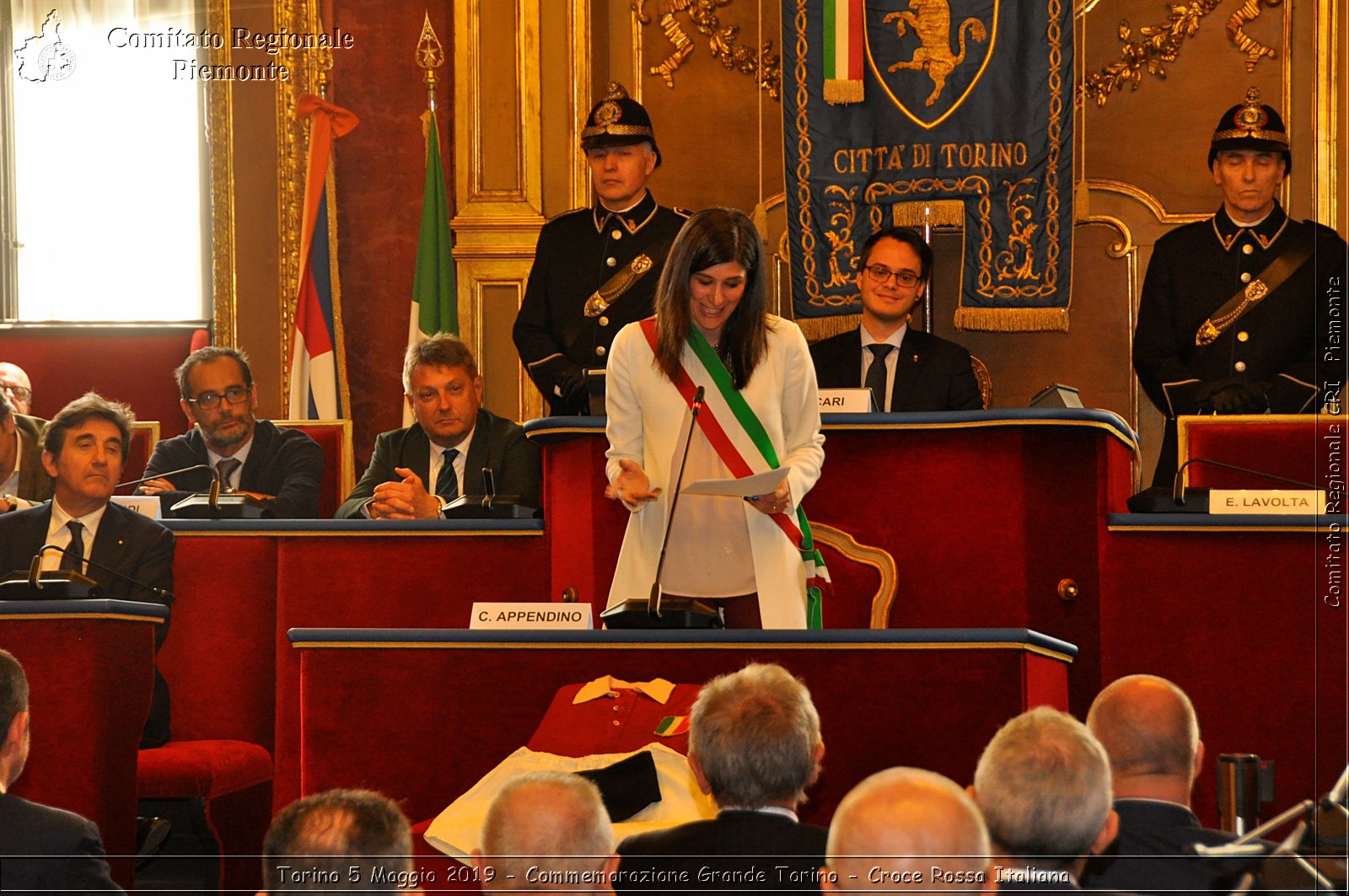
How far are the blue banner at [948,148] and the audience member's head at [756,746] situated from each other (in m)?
4.10

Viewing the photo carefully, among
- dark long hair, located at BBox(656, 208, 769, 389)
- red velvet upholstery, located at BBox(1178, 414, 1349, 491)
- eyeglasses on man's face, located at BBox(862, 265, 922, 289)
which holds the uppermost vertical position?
eyeglasses on man's face, located at BBox(862, 265, 922, 289)

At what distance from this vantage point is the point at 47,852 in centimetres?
272

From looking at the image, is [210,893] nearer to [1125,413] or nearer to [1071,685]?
[1071,685]

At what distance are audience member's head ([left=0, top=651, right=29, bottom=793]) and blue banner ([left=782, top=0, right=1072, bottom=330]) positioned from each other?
414 cm

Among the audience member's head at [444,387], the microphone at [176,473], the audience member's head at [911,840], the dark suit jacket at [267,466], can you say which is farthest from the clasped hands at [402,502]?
the audience member's head at [911,840]

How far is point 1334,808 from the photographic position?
221cm

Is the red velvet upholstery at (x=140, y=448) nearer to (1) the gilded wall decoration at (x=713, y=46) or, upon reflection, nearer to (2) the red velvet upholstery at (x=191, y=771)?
(2) the red velvet upholstery at (x=191, y=771)

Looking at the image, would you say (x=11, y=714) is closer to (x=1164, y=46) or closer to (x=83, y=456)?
(x=83, y=456)

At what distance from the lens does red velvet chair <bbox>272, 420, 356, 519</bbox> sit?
627cm

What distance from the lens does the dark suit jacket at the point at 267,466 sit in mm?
5586

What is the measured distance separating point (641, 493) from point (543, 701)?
0.52m

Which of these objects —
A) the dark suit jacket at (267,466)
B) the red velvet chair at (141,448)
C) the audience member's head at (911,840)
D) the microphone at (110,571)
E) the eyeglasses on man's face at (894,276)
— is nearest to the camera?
the audience member's head at (911,840)

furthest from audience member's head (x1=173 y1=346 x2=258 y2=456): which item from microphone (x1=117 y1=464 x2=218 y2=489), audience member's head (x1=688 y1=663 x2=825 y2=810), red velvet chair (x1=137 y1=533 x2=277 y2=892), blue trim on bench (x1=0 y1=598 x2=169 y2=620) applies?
audience member's head (x1=688 y1=663 x2=825 y2=810)

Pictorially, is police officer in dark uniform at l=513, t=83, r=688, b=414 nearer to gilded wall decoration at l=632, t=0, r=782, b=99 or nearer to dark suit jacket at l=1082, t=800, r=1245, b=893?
gilded wall decoration at l=632, t=0, r=782, b=99
